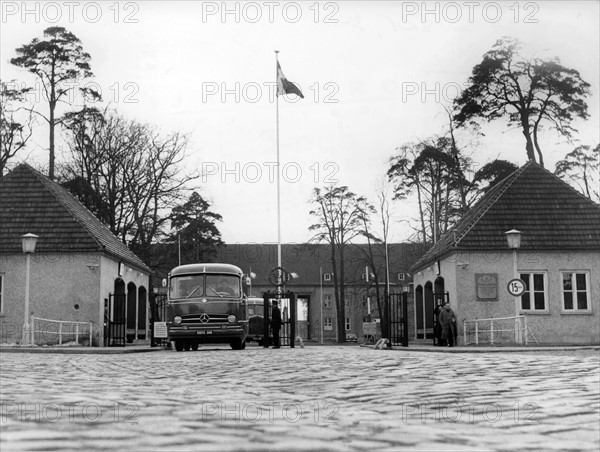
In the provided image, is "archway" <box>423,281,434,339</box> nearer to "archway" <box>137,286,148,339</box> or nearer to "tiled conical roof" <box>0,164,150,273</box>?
"archway" <box>137,286,148,339</box>

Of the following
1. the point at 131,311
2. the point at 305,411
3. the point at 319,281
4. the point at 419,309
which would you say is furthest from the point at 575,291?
the point at 319,281

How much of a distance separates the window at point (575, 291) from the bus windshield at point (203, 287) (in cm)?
1280

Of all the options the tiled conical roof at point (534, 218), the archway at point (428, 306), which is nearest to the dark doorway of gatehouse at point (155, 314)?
the tiled conical roof at point (534, 218)

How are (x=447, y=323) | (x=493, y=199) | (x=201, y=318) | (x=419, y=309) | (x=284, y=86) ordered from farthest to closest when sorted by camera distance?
1. (x=419, y=309)
2. (x=284, y=86)
3. (x=493, y=199)
4. (x=447, y=323)
5. (x=201, y=318)

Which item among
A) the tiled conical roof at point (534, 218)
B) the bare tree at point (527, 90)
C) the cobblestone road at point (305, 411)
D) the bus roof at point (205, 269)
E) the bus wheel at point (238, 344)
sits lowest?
the cobblestone road at point (305, 411)

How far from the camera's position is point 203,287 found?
2722 cm

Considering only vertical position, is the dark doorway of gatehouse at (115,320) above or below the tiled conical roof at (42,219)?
below

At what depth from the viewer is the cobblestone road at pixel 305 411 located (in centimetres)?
515

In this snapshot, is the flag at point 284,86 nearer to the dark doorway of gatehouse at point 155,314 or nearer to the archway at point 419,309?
the archway at point 419,309

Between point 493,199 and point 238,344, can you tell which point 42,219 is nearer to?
point 238,344

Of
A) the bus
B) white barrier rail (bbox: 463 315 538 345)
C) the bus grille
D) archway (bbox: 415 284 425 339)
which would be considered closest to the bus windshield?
the bus

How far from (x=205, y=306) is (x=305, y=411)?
2031cm

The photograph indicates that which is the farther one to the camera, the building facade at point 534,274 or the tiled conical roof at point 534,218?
the tiled conical roof at point 534,218

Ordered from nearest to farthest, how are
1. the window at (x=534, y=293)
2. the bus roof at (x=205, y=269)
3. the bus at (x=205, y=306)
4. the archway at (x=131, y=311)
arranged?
the bus at (x=205, y=306) → the bus roof at (x=205, y=269) → the window at (x=534, y=293) → the archway at (x=131, y=311)
